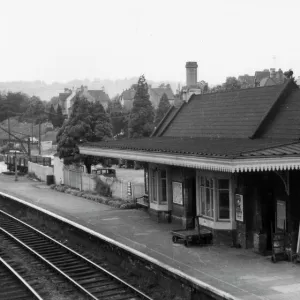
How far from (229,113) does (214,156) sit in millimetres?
6927

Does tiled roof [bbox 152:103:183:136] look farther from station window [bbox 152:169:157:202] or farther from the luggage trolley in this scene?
the luggage trolley

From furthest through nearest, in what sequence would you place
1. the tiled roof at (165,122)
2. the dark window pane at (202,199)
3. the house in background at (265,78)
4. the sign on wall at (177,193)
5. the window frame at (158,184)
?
the house in background at (265,78) → the tiled roof at (165,122) → the window frame at (158,184) → the sign on wall at (177,193) → the dark window pane at (202,199)

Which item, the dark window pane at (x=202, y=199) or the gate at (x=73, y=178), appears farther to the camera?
the gate at (x=73, y=178)

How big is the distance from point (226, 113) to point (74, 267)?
30.0ft

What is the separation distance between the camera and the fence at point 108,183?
28234 mm

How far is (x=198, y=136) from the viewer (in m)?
22.2

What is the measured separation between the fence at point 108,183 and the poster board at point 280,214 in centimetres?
1238

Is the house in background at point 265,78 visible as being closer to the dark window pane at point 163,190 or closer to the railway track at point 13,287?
the dark window pane at point 163,190

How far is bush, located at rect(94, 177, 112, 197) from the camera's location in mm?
30906

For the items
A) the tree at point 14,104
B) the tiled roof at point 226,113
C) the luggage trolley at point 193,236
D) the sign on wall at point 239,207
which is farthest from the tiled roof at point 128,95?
the sign on wall at point 239,207

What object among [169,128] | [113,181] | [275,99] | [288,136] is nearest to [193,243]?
[288,136]

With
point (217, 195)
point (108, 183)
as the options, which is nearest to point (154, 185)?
point (217, 195)

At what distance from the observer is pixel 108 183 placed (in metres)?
31.1

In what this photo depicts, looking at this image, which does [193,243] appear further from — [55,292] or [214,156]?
[55,292]
